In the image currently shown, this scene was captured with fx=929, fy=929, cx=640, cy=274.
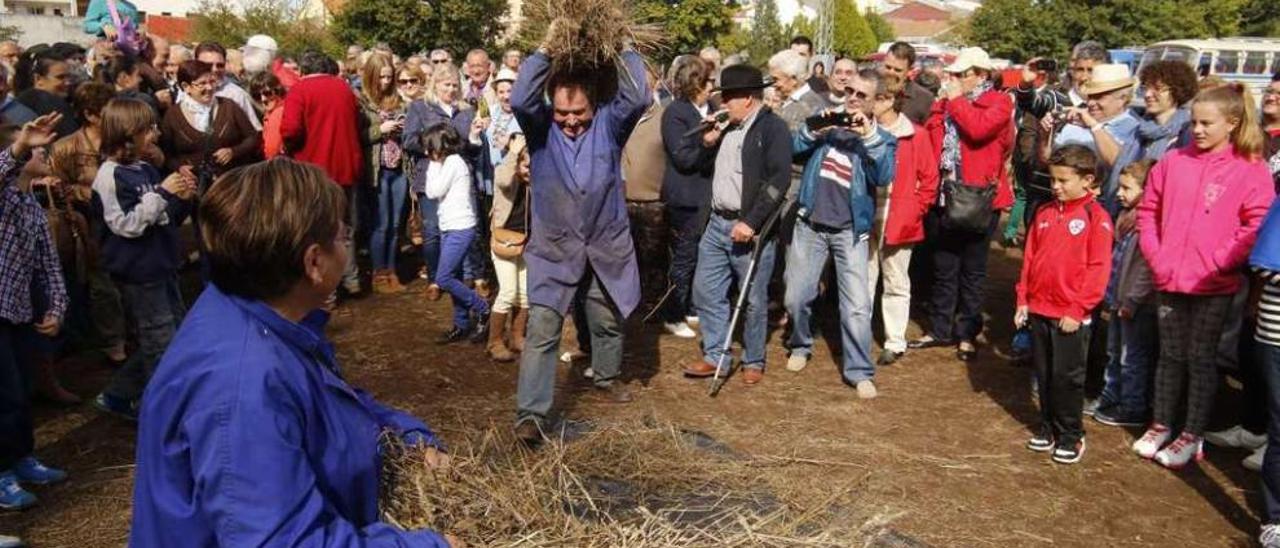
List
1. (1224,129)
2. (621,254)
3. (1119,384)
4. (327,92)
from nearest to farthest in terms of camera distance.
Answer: (1224,129), (621,254), (1119,384), (327,92)

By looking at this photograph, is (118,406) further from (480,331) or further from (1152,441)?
(1152,441)

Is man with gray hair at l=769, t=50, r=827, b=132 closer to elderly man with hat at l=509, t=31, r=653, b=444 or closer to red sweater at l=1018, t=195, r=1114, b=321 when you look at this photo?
red sweater at l=1018, t=195, r=1114, b=321

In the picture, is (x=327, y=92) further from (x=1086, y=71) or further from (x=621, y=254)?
(x=1086, y=71)

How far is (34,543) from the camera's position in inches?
156

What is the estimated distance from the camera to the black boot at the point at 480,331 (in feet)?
23.1

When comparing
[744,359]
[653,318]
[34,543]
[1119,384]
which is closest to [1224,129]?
[1119,384]

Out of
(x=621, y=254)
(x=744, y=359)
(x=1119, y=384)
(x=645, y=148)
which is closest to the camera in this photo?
(x=621, y=254)

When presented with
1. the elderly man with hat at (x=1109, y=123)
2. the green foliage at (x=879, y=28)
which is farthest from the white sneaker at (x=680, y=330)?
the green foliage at (x=879, y=28)

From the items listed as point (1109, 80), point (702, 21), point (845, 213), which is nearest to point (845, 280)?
point (845, 213)

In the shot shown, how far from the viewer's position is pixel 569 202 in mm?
4910

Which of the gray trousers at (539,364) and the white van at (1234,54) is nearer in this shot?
the gray trousers at (539,364)

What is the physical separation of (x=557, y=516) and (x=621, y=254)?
2682mm

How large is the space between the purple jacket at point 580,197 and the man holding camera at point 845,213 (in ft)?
5.30

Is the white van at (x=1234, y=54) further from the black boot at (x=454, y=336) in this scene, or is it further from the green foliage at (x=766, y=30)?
the green foliage at (x=766, y=30)
